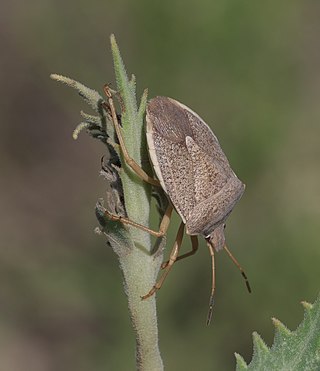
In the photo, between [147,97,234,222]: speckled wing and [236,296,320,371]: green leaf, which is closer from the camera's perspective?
[236,296,320,371]: green leaf

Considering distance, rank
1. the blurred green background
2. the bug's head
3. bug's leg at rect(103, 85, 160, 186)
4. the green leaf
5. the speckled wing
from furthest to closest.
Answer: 1. the blurred green background
2. the bug's head
3. the speckled wing
4. the green leaf
5. bug's leg at rect(103, 85, 160, 186)

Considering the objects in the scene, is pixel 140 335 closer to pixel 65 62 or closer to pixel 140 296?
pixel 140 296

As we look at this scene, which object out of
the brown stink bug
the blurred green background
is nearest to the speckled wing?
the brown stink bug

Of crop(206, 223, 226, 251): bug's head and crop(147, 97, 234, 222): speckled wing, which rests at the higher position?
crop(147, 97, 234, 222): speckled wing

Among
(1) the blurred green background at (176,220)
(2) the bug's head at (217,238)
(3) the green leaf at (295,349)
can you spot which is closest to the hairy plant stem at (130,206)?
(3) the green leaf at (295,349)

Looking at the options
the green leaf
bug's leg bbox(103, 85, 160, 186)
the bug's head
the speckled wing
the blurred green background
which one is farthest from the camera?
the blurred green background

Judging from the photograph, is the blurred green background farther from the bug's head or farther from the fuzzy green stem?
the fuzzy green stem

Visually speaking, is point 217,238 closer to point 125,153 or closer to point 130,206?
point 130,206
